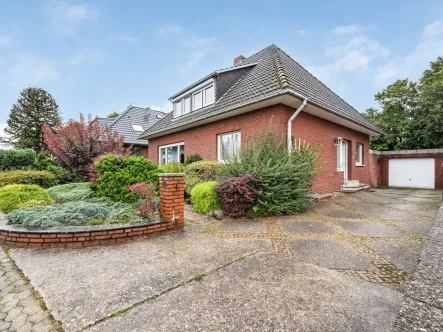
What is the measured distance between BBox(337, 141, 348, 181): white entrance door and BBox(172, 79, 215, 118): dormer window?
635 cm

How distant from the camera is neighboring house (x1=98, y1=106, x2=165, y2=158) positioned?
17375mm

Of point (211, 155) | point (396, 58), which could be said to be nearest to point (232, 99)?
point (211, 155)

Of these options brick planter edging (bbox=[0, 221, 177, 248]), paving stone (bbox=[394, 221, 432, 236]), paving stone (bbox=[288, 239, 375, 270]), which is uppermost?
brick planter edging (bbox=[0, 221, 177, 248])

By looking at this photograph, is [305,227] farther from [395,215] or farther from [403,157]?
[403,157]

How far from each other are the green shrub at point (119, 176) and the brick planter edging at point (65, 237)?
182 centimetres

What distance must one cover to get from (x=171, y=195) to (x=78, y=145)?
6.69 metres

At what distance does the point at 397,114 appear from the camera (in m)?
18.2

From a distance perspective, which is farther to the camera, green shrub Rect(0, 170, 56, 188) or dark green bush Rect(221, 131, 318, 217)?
green shrub Rect(0, 170, 56, 188)

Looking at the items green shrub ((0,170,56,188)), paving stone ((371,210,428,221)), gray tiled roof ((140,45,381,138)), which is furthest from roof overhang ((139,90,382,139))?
green shrub ((0,170,56,188))

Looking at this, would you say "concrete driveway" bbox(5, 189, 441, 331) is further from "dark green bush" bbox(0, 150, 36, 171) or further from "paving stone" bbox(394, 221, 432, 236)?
"dark green bush" bbox(0, 150, 36, 171)

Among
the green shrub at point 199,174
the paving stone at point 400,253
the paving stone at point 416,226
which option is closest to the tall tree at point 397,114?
the paving stone at point 416,226

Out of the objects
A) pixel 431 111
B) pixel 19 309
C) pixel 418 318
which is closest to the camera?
pixel 418 318

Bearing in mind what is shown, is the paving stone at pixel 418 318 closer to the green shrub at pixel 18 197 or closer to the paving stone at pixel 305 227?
the paving stone at pixel 305 227

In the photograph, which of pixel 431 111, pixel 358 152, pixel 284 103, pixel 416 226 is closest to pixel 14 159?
pixel 284 103
